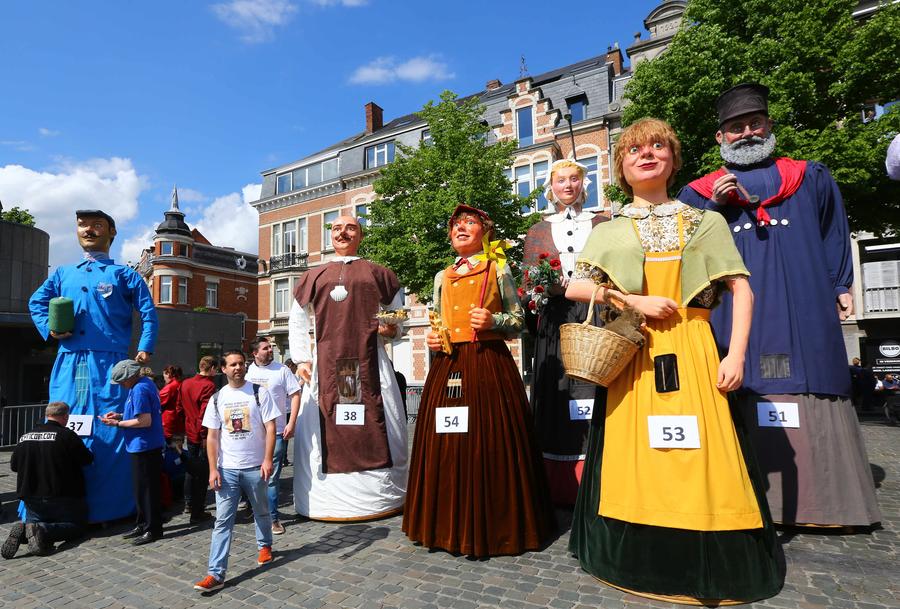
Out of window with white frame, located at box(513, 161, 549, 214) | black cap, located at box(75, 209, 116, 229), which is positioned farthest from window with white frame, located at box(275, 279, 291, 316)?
black cap, located at box(75, 209, 116, 229)

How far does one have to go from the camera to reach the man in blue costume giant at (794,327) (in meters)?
3.72

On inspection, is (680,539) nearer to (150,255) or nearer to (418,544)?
(418,544)

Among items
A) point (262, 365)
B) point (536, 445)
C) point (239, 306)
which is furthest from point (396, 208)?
point (239, 306)

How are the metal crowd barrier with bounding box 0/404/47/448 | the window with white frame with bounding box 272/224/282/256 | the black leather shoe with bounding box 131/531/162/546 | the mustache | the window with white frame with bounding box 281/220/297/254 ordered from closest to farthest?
the mustache < the black leather shoe with bounding box 131/531/162/546 < the metal crowd barrier with bounding box 0/404/47/448 < the window with white frame with bounding box 281/220/297/254 < the window with white frame with bounding box 272/224/282/256

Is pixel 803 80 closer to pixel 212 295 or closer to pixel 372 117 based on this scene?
pixel 372 117

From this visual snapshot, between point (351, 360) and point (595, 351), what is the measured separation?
8.50 ft

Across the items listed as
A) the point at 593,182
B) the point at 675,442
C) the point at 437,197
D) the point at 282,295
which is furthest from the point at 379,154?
the point at 675,442

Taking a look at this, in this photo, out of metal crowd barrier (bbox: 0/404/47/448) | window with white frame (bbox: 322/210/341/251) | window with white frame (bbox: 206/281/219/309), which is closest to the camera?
metal crowd barrier (bbox: 0/404/47/448)

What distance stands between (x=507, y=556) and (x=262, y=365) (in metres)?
3.03

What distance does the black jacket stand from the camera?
438 centimetres

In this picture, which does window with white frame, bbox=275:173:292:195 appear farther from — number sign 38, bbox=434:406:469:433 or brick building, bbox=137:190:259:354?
number sign 38, bbox=434:406:469:433

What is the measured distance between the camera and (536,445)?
3.79 metres

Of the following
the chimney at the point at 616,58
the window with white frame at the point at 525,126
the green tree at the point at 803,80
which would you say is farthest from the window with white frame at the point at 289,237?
the green tree at the point at 803,80

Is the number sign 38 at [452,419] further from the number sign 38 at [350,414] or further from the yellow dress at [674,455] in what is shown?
the number sign 38 at [350,414]
